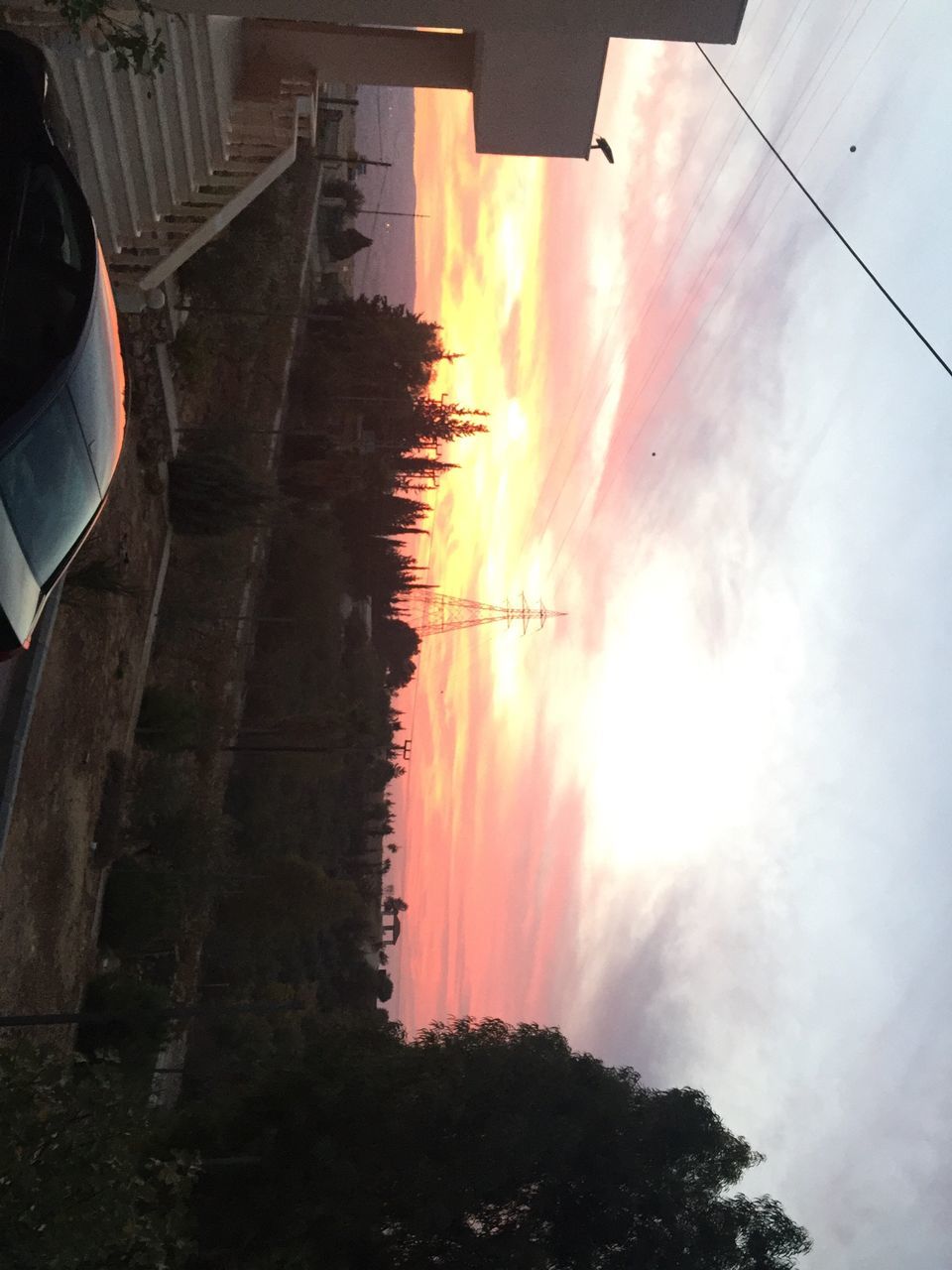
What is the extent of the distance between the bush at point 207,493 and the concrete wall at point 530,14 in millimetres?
8001

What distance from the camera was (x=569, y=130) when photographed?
16.7m

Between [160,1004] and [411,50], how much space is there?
17991 millimetres

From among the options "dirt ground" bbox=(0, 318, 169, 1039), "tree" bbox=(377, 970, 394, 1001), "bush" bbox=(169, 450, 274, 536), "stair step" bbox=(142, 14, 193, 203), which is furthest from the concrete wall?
"tree" bbox=(377, 970, 394, 1001)

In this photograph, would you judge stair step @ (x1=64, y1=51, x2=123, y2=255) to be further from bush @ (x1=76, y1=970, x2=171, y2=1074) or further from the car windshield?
Answer: bush @ (x1=76, y1=970, x2=171, y2=1074)

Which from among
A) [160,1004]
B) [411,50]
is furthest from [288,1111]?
[411,50]

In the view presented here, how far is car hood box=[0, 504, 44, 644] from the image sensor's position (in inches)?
297

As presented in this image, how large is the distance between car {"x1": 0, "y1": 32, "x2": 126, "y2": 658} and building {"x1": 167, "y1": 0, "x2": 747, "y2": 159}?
5735mm

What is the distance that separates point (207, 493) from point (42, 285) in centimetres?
1088

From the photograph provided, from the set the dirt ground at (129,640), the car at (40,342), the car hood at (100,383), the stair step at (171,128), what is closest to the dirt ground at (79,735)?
the dirt ground at (129,640)

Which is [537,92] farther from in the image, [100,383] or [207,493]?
[100,383]

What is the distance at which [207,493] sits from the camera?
18.6m

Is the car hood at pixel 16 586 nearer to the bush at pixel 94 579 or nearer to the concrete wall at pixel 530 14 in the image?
the bush at pixel 94 579

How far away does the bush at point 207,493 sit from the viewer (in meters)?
18.4

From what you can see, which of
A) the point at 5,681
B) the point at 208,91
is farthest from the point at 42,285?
the point at 208,91
